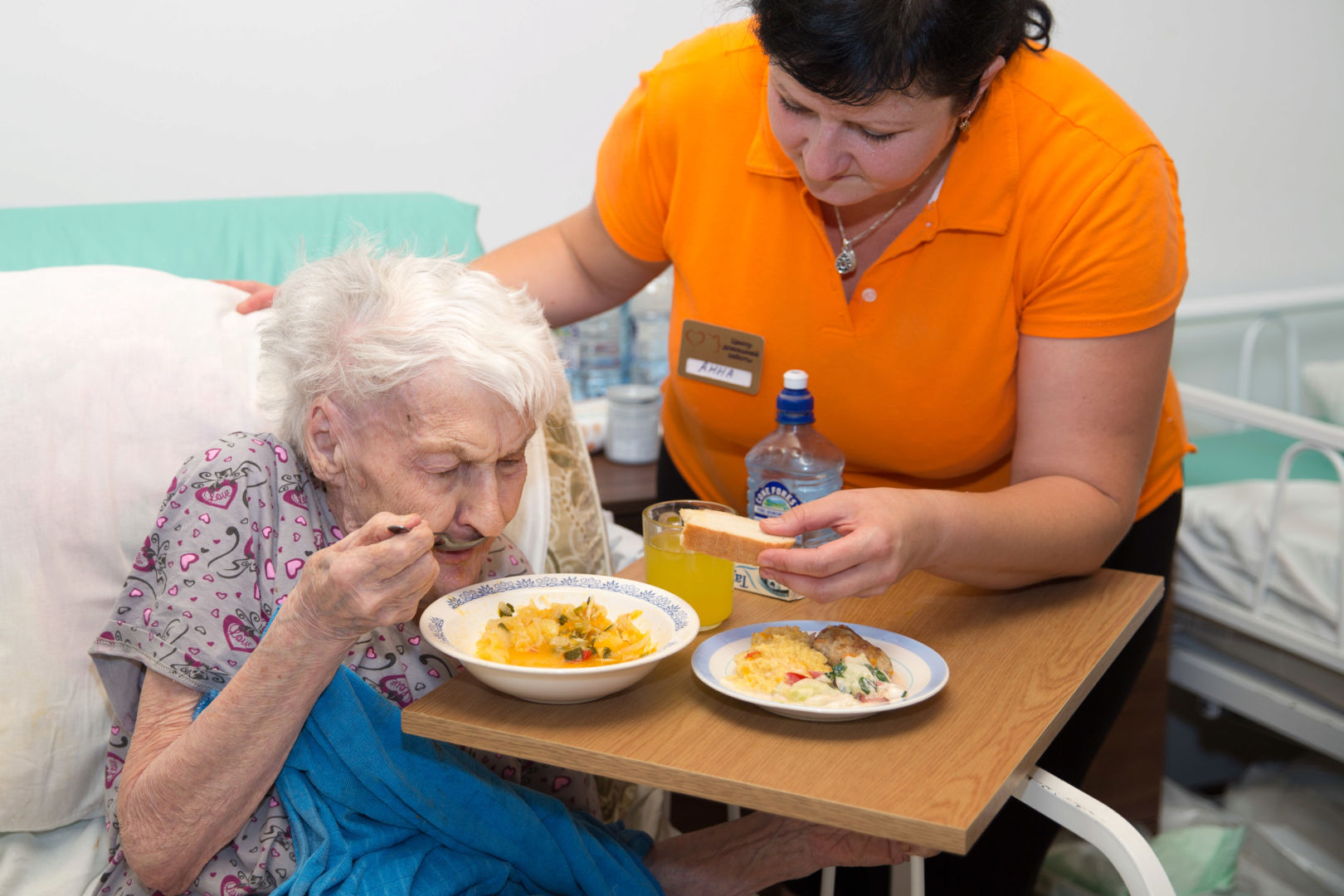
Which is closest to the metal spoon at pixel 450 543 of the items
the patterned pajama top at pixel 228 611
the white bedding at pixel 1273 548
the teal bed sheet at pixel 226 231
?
the patterned pajama top at pixel 228 611

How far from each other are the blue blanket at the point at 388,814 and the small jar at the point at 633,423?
143 centimetres

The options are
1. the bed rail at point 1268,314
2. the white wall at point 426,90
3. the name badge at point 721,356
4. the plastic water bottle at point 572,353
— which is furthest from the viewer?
the bed rail at point 1268,314

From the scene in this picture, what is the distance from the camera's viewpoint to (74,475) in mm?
1584

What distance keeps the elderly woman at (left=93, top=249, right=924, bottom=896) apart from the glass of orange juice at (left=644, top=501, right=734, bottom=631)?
0.19m

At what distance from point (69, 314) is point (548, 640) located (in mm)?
940

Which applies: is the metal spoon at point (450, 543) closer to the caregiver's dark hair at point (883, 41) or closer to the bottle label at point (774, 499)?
the bottle label at point (774, 499)

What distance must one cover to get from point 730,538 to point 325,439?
0.54 m

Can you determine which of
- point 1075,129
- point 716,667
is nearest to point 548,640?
point 716,667

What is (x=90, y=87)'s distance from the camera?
2363 mm

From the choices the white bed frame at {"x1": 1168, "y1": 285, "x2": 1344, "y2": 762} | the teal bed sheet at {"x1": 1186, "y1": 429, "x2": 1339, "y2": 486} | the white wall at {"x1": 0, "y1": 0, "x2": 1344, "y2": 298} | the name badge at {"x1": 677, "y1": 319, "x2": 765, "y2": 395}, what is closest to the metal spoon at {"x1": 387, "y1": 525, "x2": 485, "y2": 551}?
the name badge at {"x1": 677, "y1": 319, "x2": 765, "y2": 395}

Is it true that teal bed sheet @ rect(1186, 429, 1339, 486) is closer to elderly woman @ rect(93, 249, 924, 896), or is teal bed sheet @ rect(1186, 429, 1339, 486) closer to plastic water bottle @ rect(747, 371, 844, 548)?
plastic water bottle @ rect(747, 371, 844, 548)

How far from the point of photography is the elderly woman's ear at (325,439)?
4.57 ft

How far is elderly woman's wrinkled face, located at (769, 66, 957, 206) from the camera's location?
1.31 metres

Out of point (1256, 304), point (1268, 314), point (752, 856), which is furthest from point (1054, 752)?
point (1268, 314)
